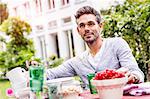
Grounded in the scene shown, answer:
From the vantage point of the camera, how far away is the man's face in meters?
1.96

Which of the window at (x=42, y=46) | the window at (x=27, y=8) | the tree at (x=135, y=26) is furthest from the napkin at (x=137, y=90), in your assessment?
the window at (x=27, y=8)

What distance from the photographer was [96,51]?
6.67 ft

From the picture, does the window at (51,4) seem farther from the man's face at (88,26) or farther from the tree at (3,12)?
the man's face at (88,26)

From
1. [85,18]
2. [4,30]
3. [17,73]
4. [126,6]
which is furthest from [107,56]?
[4,30]

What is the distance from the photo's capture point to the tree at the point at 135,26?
3.73 m

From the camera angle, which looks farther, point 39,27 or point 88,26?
point 39,27

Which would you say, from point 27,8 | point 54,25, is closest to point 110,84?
point 54,25

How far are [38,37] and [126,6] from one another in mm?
11324

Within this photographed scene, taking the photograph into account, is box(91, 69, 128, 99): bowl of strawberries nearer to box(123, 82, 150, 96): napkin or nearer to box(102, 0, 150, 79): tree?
box(123, 82, 150, 96): napkin

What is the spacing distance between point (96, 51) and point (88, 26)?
0.15 meters

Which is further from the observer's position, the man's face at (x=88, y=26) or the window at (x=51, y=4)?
the window at (x=51, y=4)

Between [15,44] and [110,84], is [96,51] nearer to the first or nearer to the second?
[110,84]

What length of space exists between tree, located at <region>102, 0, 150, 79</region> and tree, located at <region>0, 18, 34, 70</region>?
751cm

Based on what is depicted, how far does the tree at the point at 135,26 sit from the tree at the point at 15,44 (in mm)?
7506
